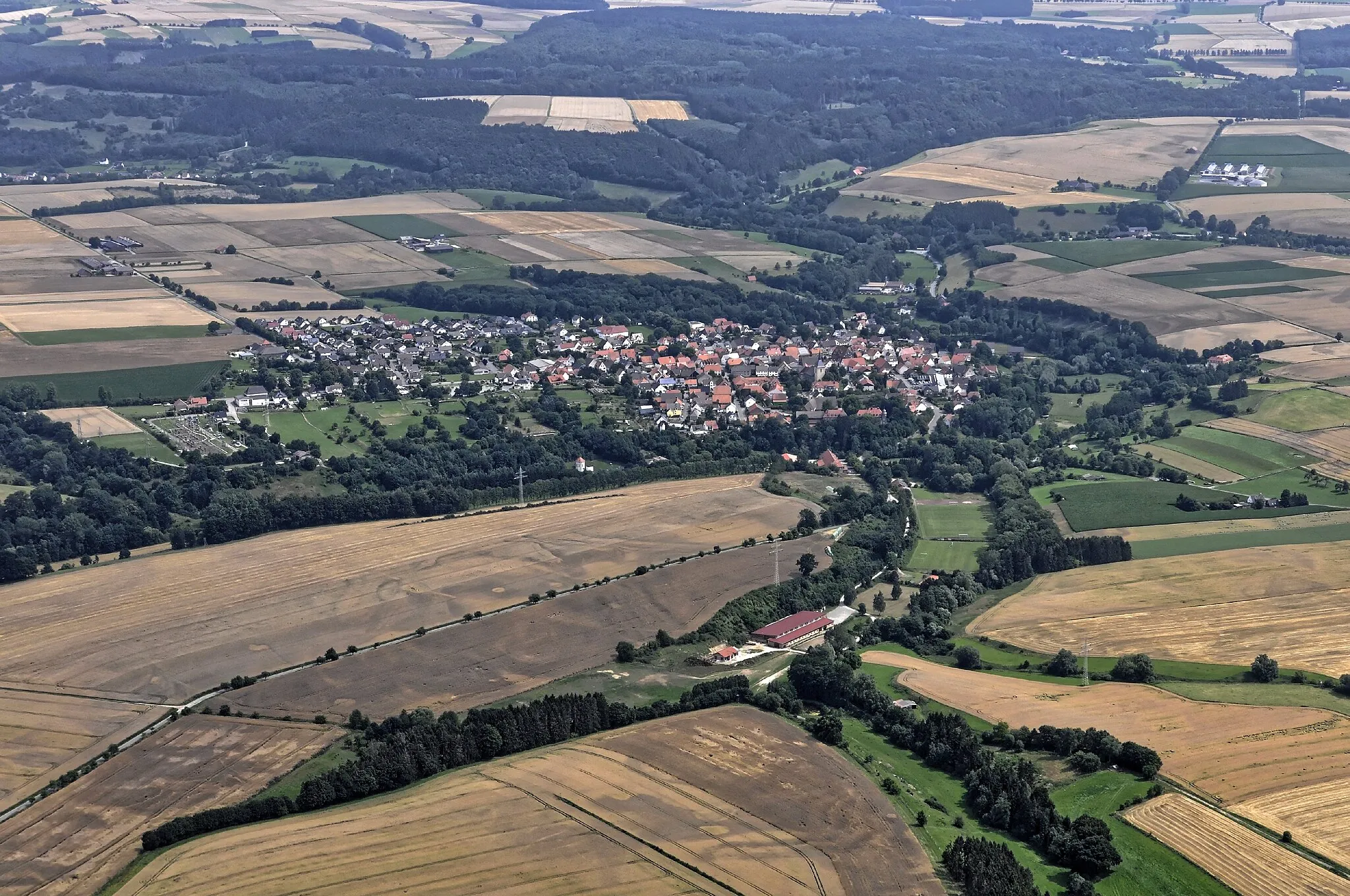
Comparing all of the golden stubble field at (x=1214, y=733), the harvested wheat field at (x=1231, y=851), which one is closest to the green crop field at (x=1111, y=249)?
the golden stubble field at (x=1214, y=733)

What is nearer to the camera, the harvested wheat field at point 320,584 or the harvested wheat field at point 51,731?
the harvested wheat field at point 51,731

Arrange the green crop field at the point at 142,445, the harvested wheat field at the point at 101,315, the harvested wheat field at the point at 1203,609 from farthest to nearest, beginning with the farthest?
1. the harvested wheat field at the point at 101,315
2. the green crop field at the point at 142,445
3. the harvested wheat field at the point at 1203,609

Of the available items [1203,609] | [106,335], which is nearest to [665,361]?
[106,335]

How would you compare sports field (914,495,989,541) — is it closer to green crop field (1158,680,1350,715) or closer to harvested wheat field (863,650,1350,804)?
harvested wheat field (863,650,1350,804)

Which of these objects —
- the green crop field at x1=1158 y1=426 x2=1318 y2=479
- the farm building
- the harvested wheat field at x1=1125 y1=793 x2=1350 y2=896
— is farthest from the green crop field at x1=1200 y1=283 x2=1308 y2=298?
the harvested wheat field at x1=1125 y1=793 x2=1350 y2=896

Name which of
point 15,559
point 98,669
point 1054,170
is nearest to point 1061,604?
point 98,669

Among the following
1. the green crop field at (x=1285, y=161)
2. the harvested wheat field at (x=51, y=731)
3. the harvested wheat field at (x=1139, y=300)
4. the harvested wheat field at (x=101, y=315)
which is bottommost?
the harvested wheat field at (x=51, y=731)

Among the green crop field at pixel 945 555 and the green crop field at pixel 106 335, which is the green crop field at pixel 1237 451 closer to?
the green crop field at pixel 945 555
